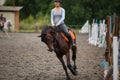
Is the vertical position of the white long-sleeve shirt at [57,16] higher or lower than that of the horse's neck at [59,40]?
higher

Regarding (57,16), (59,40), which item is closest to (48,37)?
(59,40)

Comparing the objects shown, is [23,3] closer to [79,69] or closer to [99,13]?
[99,13]

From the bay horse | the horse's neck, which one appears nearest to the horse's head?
the bay horse

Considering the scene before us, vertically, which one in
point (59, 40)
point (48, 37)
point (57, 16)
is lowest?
point (59, 40)

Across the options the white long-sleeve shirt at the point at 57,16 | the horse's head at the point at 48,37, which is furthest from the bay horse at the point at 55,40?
the white long-sleeve shirt at the point at 57,16

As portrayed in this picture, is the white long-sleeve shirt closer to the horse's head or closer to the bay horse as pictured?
the bay horse

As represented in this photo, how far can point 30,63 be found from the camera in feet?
48.8

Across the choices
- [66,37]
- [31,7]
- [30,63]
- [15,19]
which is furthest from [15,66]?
[31,7]

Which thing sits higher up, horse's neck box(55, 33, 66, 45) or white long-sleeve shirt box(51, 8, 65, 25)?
white long-sleeve shirt box(51, 8, 65, 25)

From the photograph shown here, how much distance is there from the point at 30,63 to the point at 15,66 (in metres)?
1.07

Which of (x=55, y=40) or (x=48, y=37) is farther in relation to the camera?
(x=55, y=40)

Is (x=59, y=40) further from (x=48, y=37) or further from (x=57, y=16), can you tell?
(x=57, y=16)

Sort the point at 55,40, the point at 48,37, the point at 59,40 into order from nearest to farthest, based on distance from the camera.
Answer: the point at 48,37, the point at 55,40, the point at 59,40

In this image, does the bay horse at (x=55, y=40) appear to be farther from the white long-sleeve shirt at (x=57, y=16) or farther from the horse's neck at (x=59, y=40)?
the white long-sleeve shirt at (x=57, y=16)
